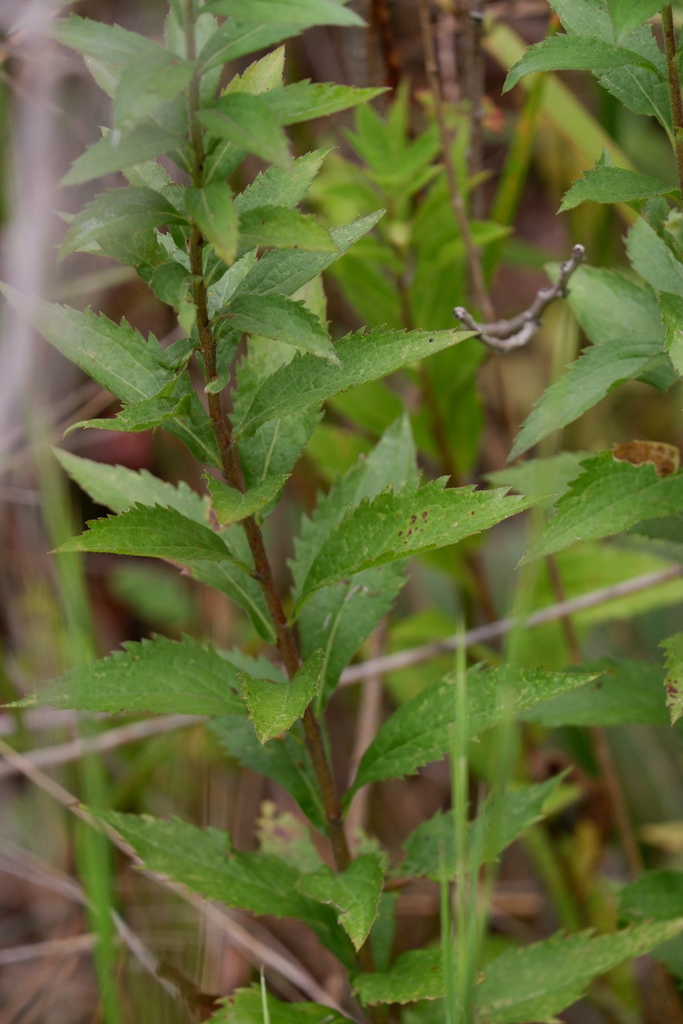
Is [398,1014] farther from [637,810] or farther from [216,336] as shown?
[216,336]

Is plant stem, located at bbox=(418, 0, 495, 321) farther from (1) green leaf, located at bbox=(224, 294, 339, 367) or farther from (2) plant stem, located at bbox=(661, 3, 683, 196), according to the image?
(1) green leaf, located at bbox=(224, 294, 339, 367)

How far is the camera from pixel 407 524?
2.63 ft

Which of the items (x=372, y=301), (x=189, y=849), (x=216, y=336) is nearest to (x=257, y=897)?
(x=189, y=849)

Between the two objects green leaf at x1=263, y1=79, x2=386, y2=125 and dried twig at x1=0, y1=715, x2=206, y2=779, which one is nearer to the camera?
green leaf at x1=263, y1=79, x2=386, y2=125

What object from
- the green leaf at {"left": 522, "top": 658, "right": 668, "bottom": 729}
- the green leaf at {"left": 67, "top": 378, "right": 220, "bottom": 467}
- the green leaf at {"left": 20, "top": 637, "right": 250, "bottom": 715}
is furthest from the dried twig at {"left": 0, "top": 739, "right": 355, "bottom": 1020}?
the green leaf at {"left": 67, "top": 378, "right": 220, "bottom": 467}

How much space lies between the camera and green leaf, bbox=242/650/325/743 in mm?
758

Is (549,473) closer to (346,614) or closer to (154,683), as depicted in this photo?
(346,614)

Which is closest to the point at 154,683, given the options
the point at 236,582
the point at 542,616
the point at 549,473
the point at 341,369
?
the point at 236,582

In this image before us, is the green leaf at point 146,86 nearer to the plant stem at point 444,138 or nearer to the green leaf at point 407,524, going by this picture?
the green leaf at point 407,524

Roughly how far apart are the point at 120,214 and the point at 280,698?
424mm

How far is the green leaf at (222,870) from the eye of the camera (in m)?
0.92

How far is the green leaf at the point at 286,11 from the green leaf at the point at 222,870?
0.71 meters

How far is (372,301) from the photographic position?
164cm

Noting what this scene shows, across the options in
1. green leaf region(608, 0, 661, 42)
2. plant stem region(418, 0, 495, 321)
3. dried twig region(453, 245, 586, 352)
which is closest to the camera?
green leaf region(608, 0, 661, 42)
